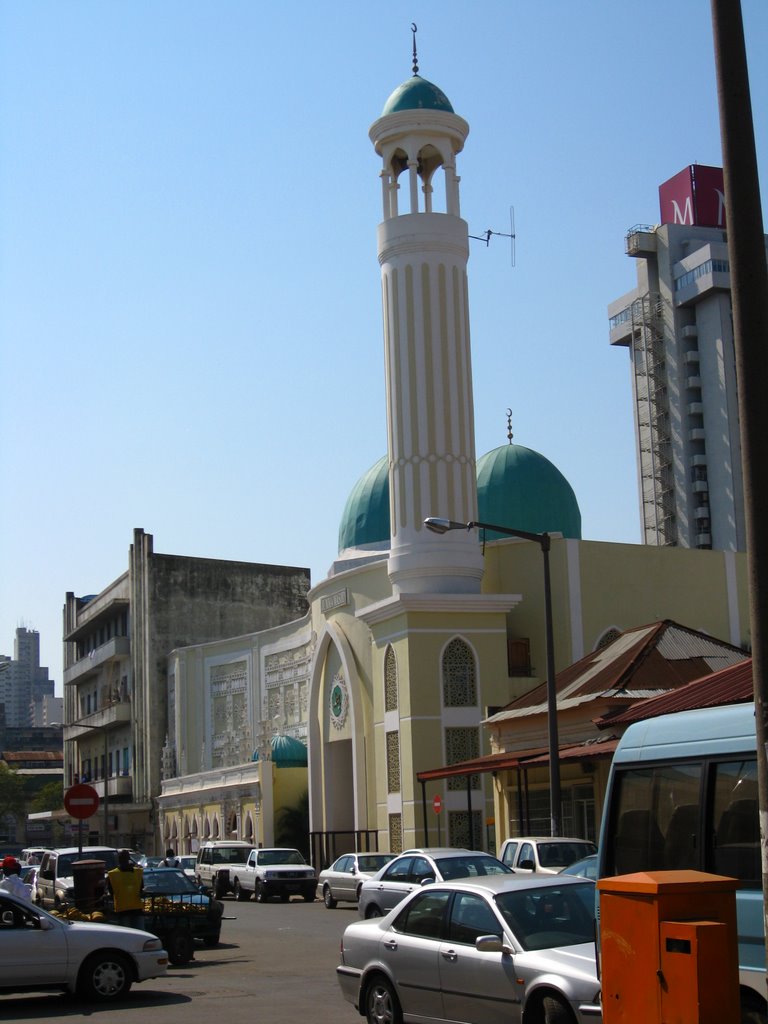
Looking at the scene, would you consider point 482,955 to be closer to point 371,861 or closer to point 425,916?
point 425,916

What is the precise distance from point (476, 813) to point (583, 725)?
37.2 ft

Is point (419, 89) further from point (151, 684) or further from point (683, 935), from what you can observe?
point (683, 935)

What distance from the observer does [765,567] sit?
7.82 m

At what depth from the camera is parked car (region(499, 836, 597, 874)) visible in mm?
21266

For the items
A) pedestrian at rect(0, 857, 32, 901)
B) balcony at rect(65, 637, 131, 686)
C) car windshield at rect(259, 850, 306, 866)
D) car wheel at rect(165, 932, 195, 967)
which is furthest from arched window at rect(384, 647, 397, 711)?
balcony at rect(65, 637, 131, 686)

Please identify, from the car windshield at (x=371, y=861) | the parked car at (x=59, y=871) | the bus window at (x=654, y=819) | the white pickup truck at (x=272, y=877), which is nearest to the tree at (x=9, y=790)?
the white pickup truck at (x=272, y=877)

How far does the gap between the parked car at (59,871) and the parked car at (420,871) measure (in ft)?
20.3

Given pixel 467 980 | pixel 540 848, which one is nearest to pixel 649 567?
pixel 540 848

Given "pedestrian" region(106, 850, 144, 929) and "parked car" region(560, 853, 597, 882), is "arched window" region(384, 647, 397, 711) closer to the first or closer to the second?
"pedestrian" region(106, 850, 144, 929)

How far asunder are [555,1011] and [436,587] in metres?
32.7

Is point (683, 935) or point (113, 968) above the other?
point (683, 935)

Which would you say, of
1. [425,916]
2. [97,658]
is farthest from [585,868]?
[97,658]

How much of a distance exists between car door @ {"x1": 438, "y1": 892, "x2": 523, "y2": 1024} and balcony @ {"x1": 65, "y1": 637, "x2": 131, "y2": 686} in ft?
215

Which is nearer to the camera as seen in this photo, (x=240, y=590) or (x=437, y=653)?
(x=437, y=653)
